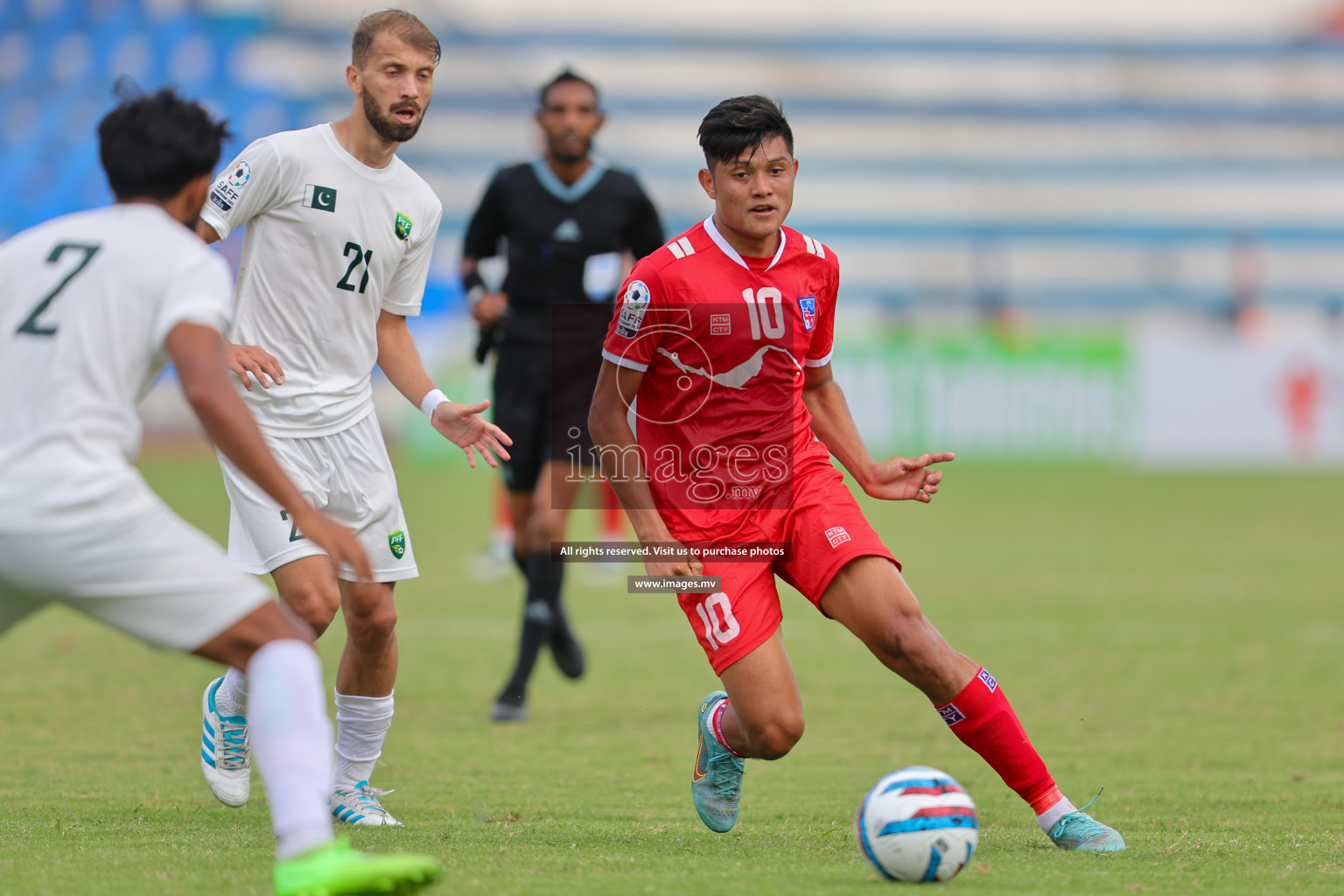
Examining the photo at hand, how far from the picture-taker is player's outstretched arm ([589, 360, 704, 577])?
4.87 metres

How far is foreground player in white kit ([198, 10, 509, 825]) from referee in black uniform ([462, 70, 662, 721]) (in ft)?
8.06

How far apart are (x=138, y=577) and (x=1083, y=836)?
2.78m

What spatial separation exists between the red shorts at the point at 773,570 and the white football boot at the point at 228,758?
1.57 m

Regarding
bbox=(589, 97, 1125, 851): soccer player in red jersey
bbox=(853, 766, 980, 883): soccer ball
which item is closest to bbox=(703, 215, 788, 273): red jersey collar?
bbox=(589, 97, 1125, 851): soccer player in red jersey

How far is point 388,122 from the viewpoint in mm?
4957

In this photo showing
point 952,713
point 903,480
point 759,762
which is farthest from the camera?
point 759,762

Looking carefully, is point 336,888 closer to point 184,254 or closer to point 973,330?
point 184,254

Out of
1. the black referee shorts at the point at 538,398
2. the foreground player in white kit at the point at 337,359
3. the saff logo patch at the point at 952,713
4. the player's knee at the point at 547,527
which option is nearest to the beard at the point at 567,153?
the black referee shorts at the point at 538,398

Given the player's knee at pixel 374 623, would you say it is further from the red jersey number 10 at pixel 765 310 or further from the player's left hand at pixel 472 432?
the red jersey number 10 at pixel 765 310

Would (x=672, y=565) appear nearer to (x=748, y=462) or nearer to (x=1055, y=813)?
(x=748, y=462)

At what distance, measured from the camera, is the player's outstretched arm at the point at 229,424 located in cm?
340

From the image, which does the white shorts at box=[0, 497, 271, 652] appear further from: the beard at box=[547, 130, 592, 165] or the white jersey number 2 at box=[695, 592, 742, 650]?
the beard at box=[547, 130, 592, 165]

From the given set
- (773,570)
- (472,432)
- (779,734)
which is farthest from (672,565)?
(472,432)

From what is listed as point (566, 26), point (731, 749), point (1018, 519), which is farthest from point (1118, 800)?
point (566, 26)
